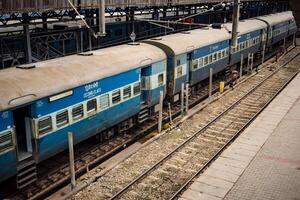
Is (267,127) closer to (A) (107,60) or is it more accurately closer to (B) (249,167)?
(B) (249,167)

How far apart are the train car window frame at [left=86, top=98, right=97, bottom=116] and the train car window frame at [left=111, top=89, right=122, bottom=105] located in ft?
4.34

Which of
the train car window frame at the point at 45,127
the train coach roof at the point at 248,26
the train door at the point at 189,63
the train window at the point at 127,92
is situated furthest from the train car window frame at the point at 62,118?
the train coach roof at the point at 248,26

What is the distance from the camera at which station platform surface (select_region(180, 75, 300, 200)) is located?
47.1 ft

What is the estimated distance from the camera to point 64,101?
14.4m

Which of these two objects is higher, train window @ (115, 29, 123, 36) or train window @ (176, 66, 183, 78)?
train window @ (115, 29, 123, 36)

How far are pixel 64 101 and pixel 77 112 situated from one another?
946 millimetres

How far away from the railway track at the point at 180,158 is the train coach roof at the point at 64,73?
4.13 m

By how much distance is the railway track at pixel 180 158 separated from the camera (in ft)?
48.2

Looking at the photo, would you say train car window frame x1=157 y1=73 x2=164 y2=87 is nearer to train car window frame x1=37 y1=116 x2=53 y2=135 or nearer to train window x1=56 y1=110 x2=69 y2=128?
train window x1=56 y1=110 x2=69 y2=128

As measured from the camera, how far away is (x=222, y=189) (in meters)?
14.6

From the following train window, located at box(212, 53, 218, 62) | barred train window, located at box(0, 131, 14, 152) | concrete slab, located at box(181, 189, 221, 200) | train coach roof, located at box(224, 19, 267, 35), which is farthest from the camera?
train coach roof, located at box(224, 19, 267, 35)

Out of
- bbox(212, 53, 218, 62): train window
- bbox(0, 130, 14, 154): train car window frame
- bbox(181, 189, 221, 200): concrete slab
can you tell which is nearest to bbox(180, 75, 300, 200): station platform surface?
bbox(181, 189, 221, 200): concrete slab

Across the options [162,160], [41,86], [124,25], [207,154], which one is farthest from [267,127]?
[124,25]

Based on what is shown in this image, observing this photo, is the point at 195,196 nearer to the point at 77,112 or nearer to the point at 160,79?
the point at 77,112
